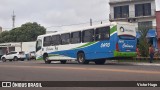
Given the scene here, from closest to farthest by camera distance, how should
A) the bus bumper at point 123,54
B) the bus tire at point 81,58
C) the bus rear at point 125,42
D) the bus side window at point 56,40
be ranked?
1. the bus bumper at point 123,54
2. the bus rear at point 125,42
3. the bus tire at point 81,58
4. the bus side window at point 56,40

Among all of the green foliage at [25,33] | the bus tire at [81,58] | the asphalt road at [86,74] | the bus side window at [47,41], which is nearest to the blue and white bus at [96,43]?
the bus tire at [81,58]

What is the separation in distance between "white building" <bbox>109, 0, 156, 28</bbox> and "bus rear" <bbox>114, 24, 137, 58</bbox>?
77.5ft

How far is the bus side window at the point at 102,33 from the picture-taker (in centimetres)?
2504

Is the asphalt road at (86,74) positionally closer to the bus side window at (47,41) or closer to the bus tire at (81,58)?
the bus tire at (81,58)

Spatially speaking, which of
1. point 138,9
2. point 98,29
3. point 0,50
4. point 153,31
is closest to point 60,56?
point 98,29

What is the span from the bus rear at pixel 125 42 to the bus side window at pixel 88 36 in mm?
2747

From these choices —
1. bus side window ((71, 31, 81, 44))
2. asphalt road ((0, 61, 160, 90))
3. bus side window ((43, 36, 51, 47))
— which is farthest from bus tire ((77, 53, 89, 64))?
asphalt road ((0, 61, 160, 90))

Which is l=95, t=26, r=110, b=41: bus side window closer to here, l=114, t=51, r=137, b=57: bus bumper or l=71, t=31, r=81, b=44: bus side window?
l=114, t=51, r=137, b=57: bus bumper

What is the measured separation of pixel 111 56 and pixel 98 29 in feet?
8.30

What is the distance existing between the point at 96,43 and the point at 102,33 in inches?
38.0

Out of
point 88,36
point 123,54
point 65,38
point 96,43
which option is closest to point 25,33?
point 65,38

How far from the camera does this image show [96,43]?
26.0 metres

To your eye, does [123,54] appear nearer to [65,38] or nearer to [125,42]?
[125,42]

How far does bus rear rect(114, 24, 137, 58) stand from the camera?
80.8ft
